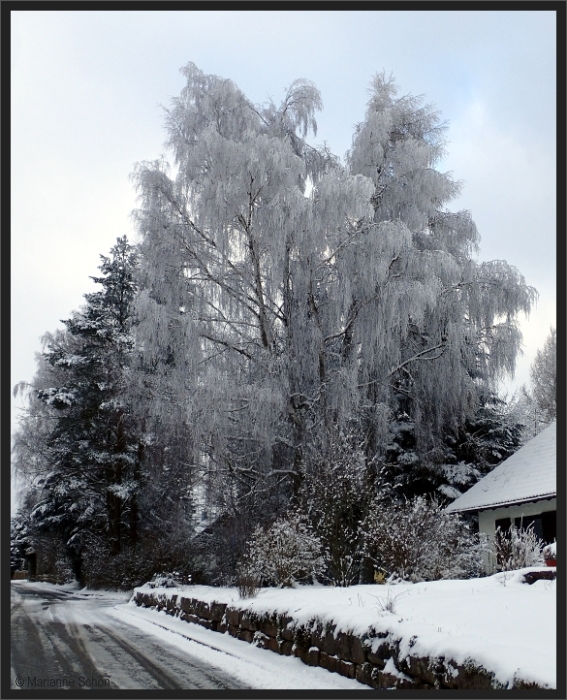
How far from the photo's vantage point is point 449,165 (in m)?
17.8

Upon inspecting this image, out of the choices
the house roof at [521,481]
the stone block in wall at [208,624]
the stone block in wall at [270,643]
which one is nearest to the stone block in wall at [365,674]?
the stone block in wall at [270,643]

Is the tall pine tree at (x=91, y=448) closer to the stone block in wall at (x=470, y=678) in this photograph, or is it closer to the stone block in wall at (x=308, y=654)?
the stone block in wall at (x=308, y=654)

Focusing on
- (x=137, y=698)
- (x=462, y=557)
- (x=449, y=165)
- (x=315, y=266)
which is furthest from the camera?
(x=449, y=165)

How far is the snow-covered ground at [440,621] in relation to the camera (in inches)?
171

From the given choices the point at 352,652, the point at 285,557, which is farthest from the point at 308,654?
the point at 285,557

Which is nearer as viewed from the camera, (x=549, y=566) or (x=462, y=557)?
(x=549, y=566)

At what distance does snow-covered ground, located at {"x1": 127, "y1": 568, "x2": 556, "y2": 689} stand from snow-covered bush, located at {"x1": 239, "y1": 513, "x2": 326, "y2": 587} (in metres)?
0.65

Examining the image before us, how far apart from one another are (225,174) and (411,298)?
4.82 m

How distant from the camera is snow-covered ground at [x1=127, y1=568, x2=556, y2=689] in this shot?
171 inches

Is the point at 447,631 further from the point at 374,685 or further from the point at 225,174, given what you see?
the point at 225,174

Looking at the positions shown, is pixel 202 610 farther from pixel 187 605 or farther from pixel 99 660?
pixel 99 660

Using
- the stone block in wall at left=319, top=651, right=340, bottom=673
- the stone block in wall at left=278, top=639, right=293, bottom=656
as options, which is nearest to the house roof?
the stone block in wall at left=278, top=639, right=293, bottom=656

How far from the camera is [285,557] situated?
991 centimetres

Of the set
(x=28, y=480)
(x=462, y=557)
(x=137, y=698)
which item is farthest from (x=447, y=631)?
(x=28, y=480)
